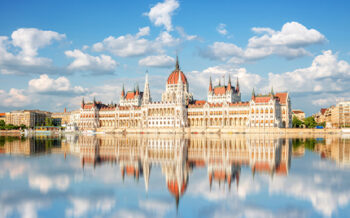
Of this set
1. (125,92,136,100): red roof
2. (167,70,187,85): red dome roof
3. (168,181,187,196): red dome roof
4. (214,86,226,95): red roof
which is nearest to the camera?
(168,181,187,196): red dome roof

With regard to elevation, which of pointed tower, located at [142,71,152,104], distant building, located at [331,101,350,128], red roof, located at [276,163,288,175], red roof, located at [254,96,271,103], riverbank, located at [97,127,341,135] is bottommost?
riverbank, located at [97,127,341,135]

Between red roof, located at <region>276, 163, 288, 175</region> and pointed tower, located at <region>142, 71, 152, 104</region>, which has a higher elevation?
pointed tower, located at <region>142, 71, 152, 104</region>

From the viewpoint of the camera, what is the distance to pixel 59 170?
33.5 m

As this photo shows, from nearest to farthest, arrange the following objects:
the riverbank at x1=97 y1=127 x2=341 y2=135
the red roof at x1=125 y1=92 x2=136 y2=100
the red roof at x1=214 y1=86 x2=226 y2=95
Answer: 1. the riverbank at x1=97 y1=127 x2=341 y2=135
2. the red roof at x1=214 y1=86 x2=226 y2=95
3. the red roof at x1=125 y1=92 x2=136 y2=100

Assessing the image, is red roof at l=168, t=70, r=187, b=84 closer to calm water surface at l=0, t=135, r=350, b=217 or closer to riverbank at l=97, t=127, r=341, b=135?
riverbank at l=97, t=127, r=341, b=135

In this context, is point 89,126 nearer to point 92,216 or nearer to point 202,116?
point 202,116

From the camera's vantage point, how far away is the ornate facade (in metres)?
128

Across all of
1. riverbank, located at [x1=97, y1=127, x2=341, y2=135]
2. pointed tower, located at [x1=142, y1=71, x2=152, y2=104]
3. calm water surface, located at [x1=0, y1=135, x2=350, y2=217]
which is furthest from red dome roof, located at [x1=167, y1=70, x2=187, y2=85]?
calm water surface, located at [x1=0, y1=135, x2=350, y2=217]

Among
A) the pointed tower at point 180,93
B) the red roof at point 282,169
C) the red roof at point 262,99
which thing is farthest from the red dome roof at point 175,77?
the red roof at point 282,169

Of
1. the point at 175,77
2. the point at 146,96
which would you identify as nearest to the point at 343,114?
the point at 175,77

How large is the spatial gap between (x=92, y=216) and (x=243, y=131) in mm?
102034

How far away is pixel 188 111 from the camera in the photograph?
14500cm

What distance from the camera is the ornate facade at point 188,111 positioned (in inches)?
5049

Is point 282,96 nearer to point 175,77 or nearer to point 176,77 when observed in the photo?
point 176,77
